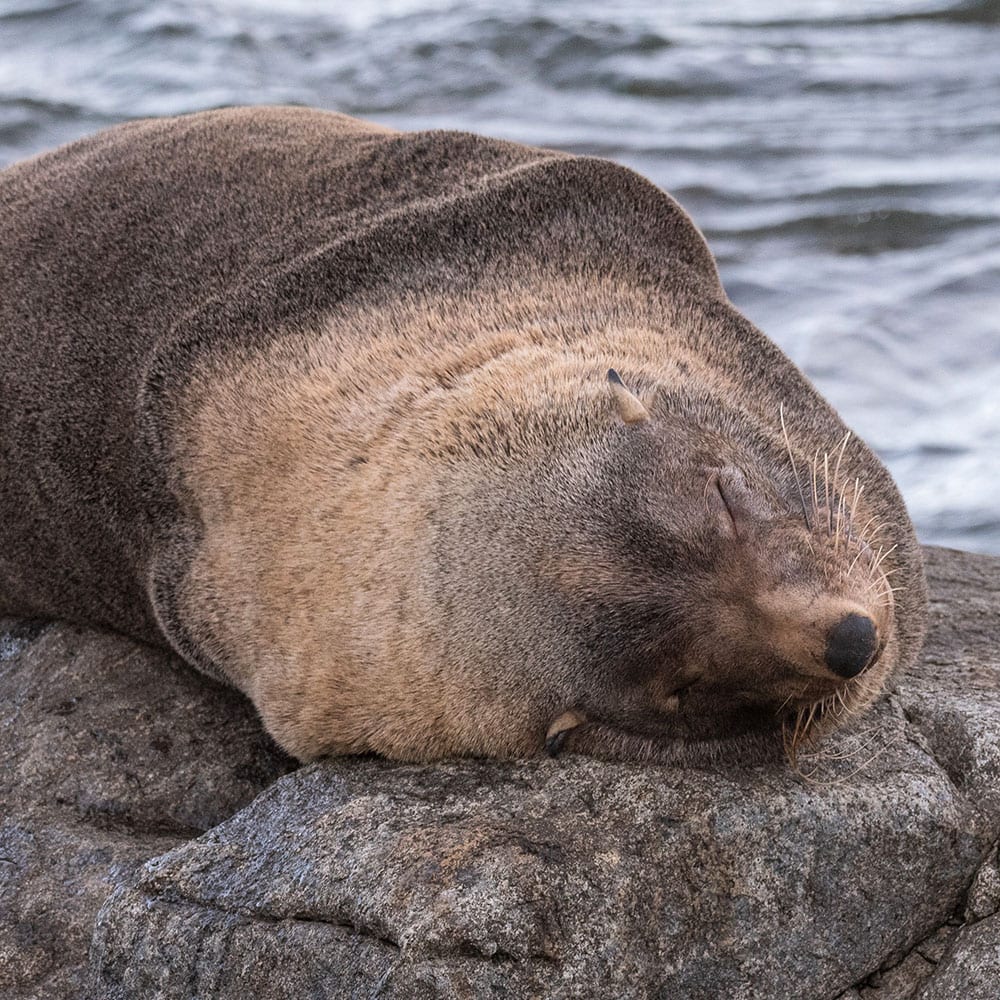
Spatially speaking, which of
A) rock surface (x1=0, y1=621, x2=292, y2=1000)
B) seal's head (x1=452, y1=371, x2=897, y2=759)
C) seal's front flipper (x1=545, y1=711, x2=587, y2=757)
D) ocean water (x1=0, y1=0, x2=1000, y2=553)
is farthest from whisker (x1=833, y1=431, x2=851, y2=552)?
ocean water (x1=0, y1=0, x2=1000, y2=553)

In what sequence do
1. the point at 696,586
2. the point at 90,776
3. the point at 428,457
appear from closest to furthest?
the point at 696,586 < the point at 428,457 < the point at 90,776

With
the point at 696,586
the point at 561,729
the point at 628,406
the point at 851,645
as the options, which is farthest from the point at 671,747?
the point at 628,406

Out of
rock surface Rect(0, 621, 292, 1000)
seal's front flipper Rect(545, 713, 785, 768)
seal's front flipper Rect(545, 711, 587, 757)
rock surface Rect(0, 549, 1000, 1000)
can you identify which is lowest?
rock surface Rect(0, 621, 292, 1000)

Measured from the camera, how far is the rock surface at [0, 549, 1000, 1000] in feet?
12.6

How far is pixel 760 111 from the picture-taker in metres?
14.4

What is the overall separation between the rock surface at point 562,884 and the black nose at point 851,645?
50cm

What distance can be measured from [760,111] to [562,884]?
11.6m

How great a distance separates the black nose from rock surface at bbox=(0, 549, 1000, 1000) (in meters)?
0.50

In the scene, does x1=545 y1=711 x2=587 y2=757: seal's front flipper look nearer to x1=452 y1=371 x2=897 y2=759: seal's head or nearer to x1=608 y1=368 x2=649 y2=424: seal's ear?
x1=452 y1=371 x2=897 y2=759: seal's head

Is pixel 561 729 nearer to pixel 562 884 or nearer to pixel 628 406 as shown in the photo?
pixel 562 884

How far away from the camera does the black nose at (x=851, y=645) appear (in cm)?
382

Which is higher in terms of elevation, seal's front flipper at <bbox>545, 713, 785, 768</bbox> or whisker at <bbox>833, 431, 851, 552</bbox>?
whisker at <bbox>833, 431, 851, 552</bbox>

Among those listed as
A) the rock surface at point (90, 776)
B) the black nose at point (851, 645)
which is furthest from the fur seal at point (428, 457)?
the rock surface at point (90, 776)

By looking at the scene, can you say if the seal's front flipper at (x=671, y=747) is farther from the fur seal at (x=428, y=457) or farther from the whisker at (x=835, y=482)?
the whisker at (x=835, y=482)
